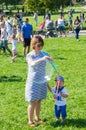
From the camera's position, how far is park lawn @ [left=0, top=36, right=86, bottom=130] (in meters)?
8.18

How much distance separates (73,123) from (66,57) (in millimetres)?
10440

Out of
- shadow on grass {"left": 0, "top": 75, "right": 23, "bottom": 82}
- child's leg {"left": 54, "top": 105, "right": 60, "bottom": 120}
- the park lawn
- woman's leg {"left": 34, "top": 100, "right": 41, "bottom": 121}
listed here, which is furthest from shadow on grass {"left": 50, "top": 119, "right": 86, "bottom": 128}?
shadow on grass {"left": 0, "top": 75, "right": 23, "bottom": 82}

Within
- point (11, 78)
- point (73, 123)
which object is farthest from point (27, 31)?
point (73, 123)

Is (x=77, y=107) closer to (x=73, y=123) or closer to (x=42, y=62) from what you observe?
→ (x=73, y=123)

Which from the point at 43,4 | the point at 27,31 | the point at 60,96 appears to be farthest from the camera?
the point at 43,4

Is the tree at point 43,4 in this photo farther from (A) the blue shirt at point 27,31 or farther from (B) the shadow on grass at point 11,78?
(B) the shadow on grass at point 11,78

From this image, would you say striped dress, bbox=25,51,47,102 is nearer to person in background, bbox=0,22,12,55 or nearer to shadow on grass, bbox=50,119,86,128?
shadow on grass, bbox=50,119,86,128

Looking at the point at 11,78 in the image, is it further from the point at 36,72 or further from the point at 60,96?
the point at 36,72

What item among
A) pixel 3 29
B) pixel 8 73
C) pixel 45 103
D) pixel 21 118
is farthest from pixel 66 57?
pixel 21 118

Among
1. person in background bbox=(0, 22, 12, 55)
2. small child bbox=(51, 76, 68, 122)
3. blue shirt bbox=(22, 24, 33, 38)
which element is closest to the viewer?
→ small child bbox=(51, 76, 68, 122)

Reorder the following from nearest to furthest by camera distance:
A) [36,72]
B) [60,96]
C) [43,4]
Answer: [36,72], [60,96], [43,4]

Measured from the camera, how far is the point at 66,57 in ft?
60.3

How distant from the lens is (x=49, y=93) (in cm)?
1101

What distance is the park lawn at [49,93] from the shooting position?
8.18m
